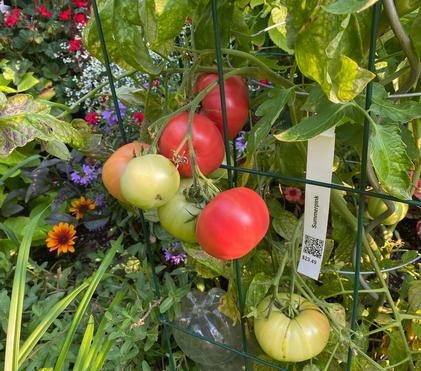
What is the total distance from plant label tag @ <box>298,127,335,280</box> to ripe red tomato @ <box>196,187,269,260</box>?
0.08m

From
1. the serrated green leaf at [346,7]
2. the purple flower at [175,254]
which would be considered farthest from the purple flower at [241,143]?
the serrated green leaf at [346,7]

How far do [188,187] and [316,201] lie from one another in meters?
0.17

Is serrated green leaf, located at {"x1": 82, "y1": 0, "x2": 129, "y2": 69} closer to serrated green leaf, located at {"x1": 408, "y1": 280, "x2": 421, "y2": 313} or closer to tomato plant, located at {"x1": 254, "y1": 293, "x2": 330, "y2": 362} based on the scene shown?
tomato plant, located at {"x1": 254, "y1": 293, "x2": 330, "y2": 362}

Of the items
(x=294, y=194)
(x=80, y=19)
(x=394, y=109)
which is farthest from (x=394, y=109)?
(x=80, y=19)

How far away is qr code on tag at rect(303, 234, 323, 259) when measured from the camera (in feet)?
2.02

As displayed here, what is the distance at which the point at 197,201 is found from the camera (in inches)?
21.5

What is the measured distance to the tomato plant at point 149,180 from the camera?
0.48 meters

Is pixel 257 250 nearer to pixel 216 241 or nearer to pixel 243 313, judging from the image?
pixel 243 313

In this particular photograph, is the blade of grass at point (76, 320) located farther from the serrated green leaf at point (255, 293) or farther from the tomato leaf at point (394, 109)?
the tomato leaf at point (394, 109)

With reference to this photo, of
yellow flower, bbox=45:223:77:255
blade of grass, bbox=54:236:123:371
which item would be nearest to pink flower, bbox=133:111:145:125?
yellow flower, bbox=45:223:77:255

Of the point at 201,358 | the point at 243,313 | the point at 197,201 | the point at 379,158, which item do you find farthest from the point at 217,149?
the point at 201,358

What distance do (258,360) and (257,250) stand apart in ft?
0.59

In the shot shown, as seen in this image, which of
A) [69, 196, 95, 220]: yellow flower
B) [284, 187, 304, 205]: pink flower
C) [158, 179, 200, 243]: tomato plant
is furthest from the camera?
[69, 196, 95, 220]: yellow flower

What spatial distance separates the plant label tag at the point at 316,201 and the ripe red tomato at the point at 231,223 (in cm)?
8
